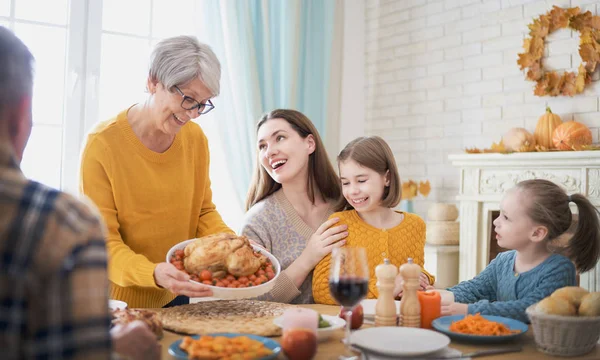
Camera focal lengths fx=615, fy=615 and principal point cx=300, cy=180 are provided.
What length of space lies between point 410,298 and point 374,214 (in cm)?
79

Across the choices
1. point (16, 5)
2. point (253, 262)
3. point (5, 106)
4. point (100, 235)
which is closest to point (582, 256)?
point (253, 262)

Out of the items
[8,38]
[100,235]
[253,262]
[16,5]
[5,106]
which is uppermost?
[16,5]

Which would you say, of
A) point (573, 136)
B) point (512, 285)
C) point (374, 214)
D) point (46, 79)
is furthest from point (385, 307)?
point (46, 79)

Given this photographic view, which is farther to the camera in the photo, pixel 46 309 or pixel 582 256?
pixel 582 256

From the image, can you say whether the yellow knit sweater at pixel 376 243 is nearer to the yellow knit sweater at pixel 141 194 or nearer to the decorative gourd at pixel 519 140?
the yellow knit sweater at pixel 141 194

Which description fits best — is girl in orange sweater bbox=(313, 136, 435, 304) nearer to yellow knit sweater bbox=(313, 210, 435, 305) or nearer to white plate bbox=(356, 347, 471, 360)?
yellow knit sweater bbox=(313, 210, 435, 305)

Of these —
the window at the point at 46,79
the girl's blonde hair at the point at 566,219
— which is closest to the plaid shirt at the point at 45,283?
the girl's blonde hair at the point at 566,219

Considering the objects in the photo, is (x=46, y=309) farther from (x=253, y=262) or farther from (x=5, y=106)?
(x=253, y=262)

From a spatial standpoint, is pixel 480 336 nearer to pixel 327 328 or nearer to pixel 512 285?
pixel 327 328

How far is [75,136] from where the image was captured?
4207mm

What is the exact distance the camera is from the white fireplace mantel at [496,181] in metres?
3.93

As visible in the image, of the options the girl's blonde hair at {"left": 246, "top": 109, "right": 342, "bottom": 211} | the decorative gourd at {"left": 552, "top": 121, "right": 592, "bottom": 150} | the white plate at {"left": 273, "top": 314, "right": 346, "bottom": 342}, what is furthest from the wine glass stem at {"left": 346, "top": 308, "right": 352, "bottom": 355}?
the decorative gourd at {"left": 552, "top": 121, "right": 592, "bottom": 150}

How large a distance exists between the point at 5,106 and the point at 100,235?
0.22 metres

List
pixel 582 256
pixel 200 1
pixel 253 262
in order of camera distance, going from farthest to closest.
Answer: pixel 200 1, pixel 582 256, pixel 253 262
